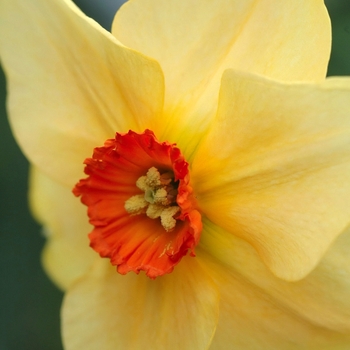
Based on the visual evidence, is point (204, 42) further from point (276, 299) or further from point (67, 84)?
point (276, 299)

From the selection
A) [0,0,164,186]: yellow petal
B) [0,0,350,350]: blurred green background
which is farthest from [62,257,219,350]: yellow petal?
[0,0,350,350]: blurred green background

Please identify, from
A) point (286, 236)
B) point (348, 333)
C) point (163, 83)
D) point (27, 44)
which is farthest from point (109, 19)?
point (348, 333)

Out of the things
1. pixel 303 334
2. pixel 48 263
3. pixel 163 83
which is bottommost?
pixel 48 263

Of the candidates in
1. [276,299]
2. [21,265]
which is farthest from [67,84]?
[21,265]

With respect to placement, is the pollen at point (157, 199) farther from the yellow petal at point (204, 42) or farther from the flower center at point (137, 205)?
the yellow petal at point (204, 42)

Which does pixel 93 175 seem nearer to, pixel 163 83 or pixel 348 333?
pixel 163 83

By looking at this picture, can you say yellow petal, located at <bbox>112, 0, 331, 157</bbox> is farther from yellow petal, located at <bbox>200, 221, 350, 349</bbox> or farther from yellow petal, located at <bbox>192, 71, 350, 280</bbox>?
yellow petal, located at <bbox>200, 221, 350, 349</bbox>
